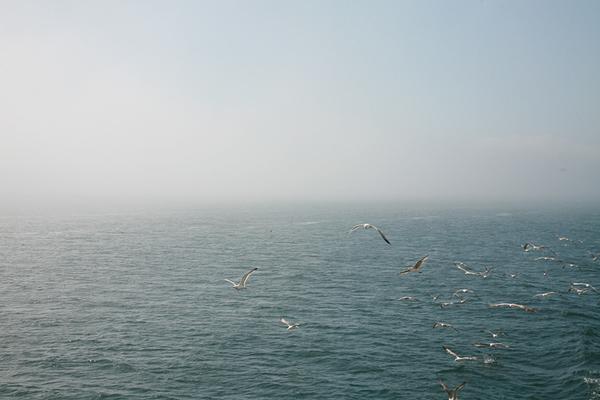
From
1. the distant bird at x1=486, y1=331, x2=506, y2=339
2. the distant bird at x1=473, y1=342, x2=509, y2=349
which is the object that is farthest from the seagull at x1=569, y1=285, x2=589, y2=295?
the distant bird at x1=473, y1=342, x2=509, y2=349

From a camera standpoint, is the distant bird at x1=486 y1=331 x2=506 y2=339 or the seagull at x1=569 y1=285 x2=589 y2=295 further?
the seagull at x1=569 y1=285 x2=589 y2=295

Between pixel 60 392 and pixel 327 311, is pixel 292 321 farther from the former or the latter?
pixel 60 392

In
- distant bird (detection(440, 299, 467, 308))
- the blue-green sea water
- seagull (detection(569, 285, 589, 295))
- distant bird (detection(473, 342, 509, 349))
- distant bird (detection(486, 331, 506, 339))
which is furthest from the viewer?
seagull (detection(569, 285, 589, 295))

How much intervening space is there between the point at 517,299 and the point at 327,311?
96.5ft

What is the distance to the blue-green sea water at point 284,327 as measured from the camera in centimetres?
4038

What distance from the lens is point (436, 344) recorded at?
49156 millimetres

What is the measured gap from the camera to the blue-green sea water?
40.4 metres

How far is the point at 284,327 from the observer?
5569 cm

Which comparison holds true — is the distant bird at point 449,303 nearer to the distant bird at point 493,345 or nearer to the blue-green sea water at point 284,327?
the blue-green sea water at point 284,327

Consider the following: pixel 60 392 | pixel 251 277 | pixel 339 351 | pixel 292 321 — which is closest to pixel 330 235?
pixel 251 277

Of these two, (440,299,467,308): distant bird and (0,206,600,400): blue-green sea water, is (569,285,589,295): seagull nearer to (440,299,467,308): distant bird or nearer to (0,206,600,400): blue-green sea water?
(0,206,600,400): blue-green sea water

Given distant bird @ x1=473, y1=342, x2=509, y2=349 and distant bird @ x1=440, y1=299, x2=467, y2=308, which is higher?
distant bird @ x1=440, y1=299, x2=467, y2=308

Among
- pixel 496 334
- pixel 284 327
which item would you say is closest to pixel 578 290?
pixel 496 334

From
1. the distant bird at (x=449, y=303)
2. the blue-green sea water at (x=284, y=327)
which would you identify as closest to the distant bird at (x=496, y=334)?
A: the blue-green sea water at (x=284, y=327)
